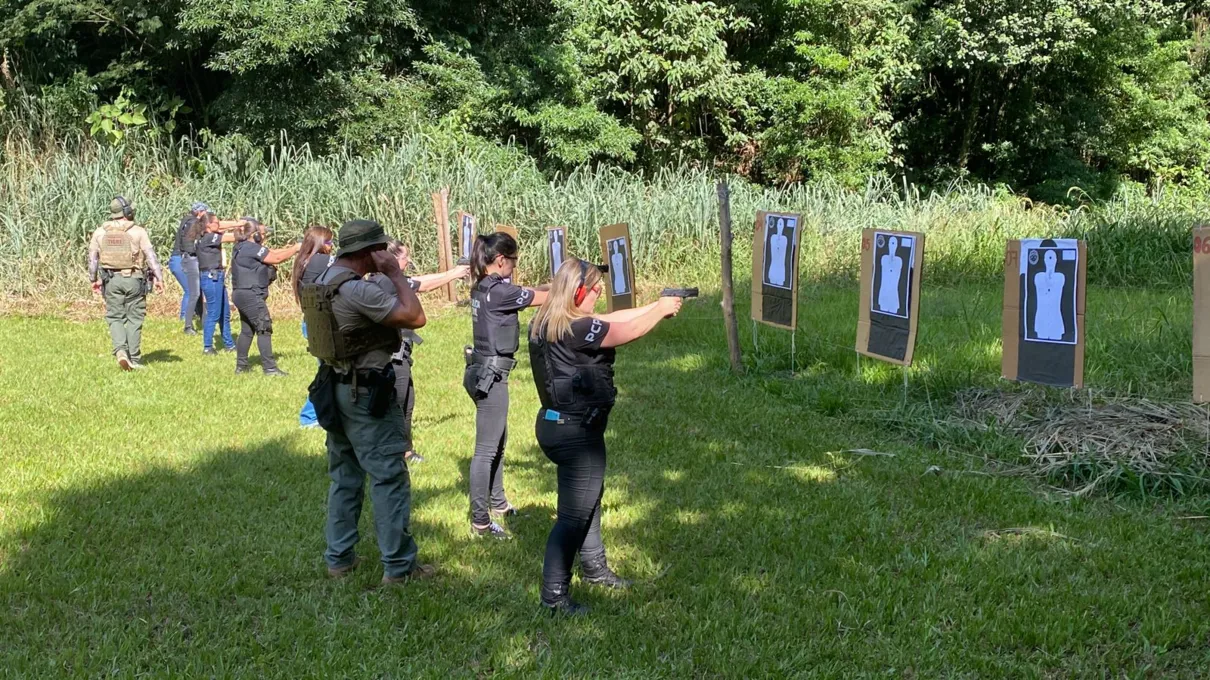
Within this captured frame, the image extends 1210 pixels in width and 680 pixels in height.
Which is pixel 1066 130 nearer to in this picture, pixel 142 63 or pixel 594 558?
pixel 142 63

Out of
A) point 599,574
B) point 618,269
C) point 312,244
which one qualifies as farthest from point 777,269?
point 599,574

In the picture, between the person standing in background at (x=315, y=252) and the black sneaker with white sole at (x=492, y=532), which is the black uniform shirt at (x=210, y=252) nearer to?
the person standing in background at (x=315, y=252)

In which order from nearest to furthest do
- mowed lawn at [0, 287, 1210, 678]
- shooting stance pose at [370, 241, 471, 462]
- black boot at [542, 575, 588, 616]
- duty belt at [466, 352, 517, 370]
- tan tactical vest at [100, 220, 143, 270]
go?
mowed lawn at [0, 287, 1210, 678]
black boot at [542, 575, 588, 616]
duty belt at [466, 352, 517, 370]
shooting stance pose at [370, 241, 471, 462]
tan tactical vest at [100, 220, 143, 270]

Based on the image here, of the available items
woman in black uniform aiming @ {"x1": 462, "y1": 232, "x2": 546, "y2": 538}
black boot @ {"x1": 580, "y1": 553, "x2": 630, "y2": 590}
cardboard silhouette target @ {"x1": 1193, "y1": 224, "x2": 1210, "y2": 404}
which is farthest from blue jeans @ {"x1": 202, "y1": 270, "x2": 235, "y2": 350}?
cardboard silhouette target @ {"x1": 1193, "y1": 224, "x2": 1210, "y2": 404}

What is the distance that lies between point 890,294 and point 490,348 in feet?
13.3

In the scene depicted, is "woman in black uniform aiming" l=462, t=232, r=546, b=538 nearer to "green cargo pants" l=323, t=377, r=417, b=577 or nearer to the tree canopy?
"green cargo pants" l=323, t=377, r=417, b=577

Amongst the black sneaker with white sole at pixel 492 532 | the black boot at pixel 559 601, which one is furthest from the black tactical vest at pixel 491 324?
the black boot at pixel 559 601

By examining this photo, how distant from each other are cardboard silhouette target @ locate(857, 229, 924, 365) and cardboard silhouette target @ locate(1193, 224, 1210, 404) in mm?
2093

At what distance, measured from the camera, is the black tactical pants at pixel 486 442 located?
543cm

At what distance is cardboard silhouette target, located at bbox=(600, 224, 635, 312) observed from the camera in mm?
11289

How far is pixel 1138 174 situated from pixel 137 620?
101 feet

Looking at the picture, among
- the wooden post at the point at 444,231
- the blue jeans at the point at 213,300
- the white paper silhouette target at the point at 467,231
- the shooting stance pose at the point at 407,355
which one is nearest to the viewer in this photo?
the shooting stance pose at the point at 407,355

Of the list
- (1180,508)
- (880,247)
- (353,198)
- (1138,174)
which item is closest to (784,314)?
(880,247)

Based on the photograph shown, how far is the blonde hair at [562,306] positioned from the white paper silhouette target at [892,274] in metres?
4.33
